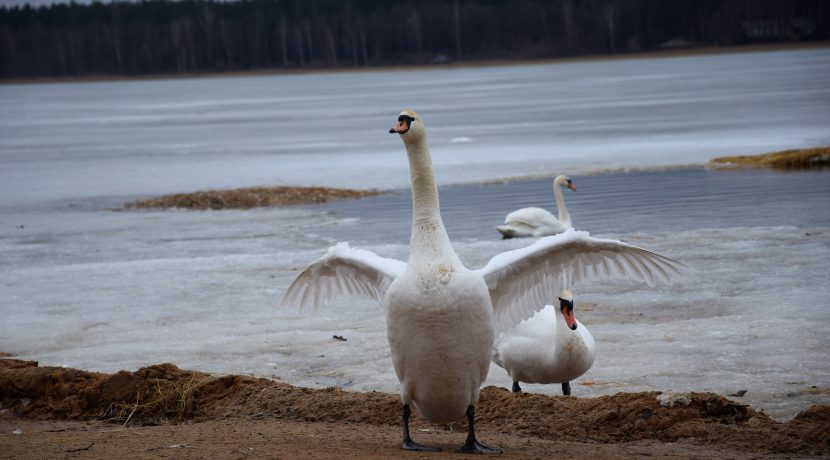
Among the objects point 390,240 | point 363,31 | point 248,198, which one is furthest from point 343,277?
point 363,31

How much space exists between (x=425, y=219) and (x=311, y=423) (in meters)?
1.70

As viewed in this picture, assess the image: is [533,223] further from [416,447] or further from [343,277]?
[416,447]

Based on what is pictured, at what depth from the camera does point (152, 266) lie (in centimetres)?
1402

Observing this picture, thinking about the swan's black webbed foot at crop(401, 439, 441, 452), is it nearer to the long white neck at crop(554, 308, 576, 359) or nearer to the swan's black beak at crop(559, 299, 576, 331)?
the swan's black beak at crop(559, 299, 576, 331)

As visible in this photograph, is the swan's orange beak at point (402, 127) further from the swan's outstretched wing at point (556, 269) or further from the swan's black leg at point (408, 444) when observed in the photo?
the swan's black leg at point (408, 444)

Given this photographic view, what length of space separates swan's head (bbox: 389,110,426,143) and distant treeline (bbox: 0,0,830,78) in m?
103

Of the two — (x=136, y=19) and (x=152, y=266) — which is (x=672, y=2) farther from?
(x=152, y=266)

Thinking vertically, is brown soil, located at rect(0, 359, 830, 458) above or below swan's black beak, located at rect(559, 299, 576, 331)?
below

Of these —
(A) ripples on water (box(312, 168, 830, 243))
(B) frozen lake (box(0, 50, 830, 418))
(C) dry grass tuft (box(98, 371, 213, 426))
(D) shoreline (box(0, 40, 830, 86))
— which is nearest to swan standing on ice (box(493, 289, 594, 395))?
Answer: (B) frozen lake (box(0, 50, 830, 418))

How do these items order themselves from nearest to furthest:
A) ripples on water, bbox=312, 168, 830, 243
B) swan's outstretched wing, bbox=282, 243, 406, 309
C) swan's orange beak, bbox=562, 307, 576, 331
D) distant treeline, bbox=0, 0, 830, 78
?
swan's outstretched wing, bbox=282, 243, 406, 309 < swan's orange beak, bbox=562, 307, 576, 331 < ripples on water, bbox=312, 168, 830, 243 < distant treeline, bbox=0, 0, 830, 78

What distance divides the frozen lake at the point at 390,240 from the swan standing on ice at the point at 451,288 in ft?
4.80

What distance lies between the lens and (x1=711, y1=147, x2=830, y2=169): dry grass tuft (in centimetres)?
2141

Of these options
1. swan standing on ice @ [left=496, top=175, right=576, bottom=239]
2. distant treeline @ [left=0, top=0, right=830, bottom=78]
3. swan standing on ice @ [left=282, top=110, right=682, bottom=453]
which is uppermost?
Answer: distant treeline @ [left=0, top=0, right=830, bottom=78]

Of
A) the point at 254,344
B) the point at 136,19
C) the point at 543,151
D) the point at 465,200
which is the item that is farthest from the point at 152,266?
the point at 136,19
